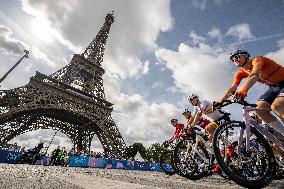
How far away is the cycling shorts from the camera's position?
4320 millimetres

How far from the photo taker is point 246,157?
4.19m

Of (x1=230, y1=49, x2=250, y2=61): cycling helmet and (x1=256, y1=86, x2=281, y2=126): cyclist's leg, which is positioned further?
(x1=230, y1=49, x2=250, y2=61): cycling helmet

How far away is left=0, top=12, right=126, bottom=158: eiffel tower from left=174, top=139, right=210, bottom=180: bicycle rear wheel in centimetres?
2955

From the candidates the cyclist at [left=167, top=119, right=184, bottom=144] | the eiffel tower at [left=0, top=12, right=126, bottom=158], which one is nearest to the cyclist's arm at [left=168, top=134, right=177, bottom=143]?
the cyclist at [left=167, top=119, right=184, bottom=144]

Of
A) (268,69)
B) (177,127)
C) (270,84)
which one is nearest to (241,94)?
(268,69)

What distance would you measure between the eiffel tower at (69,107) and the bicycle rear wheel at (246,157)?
32.2m

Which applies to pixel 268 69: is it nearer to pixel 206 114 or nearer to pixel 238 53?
pixel 238 53

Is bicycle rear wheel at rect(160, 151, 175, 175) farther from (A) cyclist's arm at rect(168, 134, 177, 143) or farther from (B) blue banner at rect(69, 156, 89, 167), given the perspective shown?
(B) blue banner at rect(69, 156, 89, 167)

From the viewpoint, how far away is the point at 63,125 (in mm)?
44969

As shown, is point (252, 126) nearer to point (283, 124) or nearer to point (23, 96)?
point (283, 124)

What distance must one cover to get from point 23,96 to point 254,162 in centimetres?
3393

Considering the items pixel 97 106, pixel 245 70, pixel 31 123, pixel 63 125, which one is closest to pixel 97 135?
pixel 97 106

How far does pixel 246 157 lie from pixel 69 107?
35.7 m

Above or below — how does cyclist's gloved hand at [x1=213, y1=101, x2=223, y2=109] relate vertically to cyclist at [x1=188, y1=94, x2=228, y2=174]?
below
